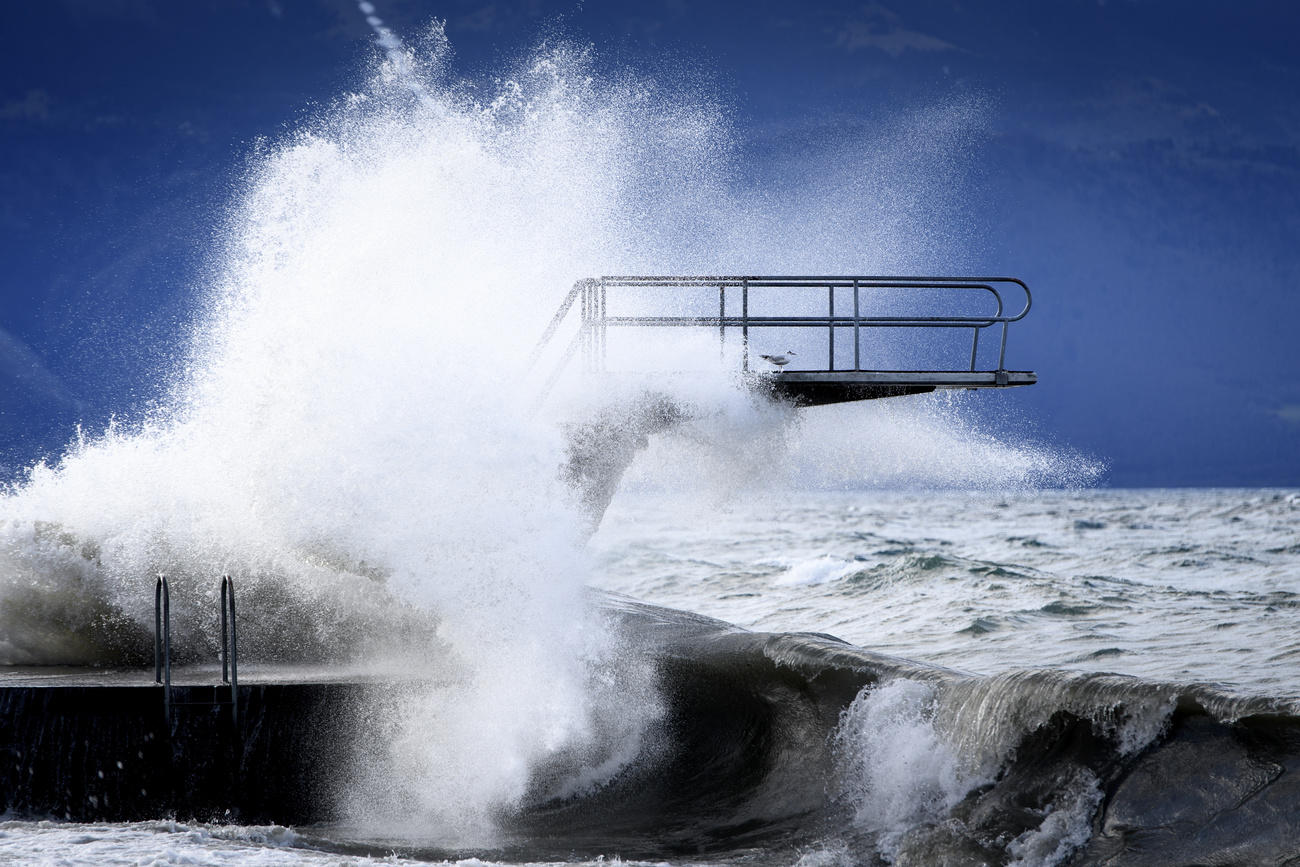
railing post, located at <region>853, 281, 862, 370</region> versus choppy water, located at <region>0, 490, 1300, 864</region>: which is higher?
railing post, located at <region>853, 281, 862, 370</region>

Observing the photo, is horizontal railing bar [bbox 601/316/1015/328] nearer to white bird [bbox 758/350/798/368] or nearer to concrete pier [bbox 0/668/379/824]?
white bird [bbox 758/350/798/368]

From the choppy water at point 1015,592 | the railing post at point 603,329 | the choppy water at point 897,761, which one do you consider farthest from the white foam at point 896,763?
the railing post at point 603,329

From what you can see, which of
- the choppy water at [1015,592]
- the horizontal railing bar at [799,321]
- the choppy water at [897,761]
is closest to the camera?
the choppy water at [897,761]

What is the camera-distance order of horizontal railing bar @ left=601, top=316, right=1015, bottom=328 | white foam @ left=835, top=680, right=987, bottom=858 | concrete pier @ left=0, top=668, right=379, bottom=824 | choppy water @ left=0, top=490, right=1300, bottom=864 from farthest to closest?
horizontal railing bar @ left=601, top=316, right=1015, bottom=328
concrete pier @ left=0, top=668, right=379, bottom=824
white foam @ left=835, top=680, right=987, bottom=858
choppy water @ left=0, top=490, right=1300, bottom=864

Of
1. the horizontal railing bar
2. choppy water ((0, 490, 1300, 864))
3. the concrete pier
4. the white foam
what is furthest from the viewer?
the horizontal railing bar

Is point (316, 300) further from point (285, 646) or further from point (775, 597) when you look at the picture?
point (775, 597)

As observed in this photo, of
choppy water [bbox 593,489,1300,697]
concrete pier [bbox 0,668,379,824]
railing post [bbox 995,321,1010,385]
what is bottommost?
choppy water [bbox 593,489,1300,697]

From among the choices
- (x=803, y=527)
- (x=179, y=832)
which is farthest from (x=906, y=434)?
(x=803, y=527)

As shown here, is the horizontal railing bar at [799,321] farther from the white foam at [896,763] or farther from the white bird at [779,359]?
the white foam at [896,763]

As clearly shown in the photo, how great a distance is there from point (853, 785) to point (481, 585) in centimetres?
334

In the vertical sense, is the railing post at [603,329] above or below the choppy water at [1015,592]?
above

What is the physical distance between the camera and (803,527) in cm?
4494

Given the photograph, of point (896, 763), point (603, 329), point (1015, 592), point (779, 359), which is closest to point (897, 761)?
point (896, 763)

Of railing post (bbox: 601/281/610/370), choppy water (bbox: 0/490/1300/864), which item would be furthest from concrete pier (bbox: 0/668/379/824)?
railing post (bbox: 601/281/610/370)
